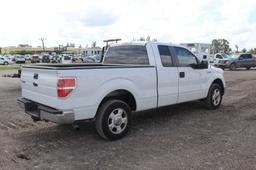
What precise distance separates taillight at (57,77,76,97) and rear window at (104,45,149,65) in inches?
84.0

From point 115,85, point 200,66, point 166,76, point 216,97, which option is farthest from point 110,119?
point 216,97

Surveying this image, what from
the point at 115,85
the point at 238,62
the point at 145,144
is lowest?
the point at 145,144

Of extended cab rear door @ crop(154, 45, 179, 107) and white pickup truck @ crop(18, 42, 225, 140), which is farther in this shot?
extended cab rear door @ crop(154, 45, 179, 107)

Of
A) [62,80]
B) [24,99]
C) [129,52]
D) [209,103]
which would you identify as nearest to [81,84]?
[62,80]

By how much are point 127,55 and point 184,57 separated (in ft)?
→ 4.87

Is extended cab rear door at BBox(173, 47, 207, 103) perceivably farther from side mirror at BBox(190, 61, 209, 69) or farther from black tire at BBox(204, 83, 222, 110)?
black tire at BBox(204, 83, 222, 110)

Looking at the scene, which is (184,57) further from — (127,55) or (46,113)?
(46,113)

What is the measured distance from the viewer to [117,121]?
5.79 metres

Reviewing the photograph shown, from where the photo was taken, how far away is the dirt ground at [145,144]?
4.63 meters

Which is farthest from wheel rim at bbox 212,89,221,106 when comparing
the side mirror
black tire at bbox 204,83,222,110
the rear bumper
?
the rear bumper

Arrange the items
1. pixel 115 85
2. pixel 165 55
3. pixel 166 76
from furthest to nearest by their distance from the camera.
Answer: pixel 165 55 < pixel 166 76 < pixel 115 85

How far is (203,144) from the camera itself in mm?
5469

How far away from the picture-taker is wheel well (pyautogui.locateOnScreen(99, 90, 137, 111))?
5.79m

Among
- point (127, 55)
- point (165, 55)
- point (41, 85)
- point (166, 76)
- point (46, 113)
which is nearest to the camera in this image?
point (46, 113)
